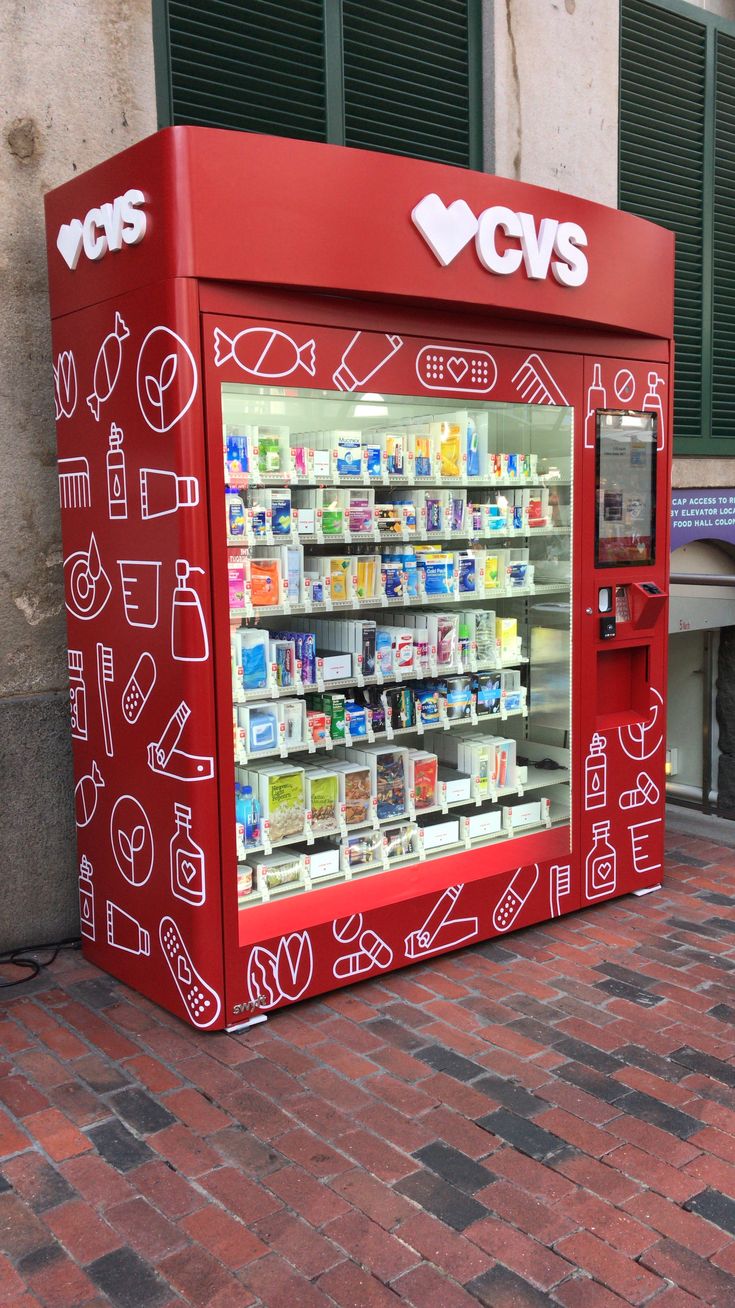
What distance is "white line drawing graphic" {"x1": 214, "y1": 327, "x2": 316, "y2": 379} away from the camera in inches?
138

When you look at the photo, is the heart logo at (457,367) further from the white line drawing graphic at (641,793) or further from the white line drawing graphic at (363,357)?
the white line drawing graphic at (641,793)

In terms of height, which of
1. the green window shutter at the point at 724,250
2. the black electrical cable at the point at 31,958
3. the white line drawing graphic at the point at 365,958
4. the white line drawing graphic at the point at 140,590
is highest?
the green window shutter at the point at 724,250

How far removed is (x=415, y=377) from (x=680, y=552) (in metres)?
4.19

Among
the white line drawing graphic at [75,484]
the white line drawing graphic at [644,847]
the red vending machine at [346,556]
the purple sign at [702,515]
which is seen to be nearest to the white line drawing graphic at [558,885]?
the red vending machine at [346,556]

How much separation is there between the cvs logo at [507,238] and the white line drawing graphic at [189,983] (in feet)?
8.67

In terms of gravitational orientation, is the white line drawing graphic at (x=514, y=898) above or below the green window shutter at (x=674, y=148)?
below

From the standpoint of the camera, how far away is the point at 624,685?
5004 millimetres

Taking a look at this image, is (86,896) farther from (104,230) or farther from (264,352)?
(104,230)

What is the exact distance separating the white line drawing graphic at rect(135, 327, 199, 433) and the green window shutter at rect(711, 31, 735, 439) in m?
5.02

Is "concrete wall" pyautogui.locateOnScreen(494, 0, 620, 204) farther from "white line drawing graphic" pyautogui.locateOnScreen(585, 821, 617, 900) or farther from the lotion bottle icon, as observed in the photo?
the lotion bottle icon

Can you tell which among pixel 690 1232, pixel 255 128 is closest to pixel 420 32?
pixel 255 128

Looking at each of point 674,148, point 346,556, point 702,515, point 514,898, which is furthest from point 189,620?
point 674,148

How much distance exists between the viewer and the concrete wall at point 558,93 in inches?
230

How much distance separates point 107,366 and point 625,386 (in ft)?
7.61
